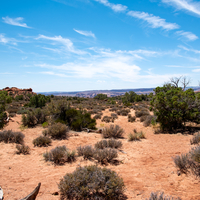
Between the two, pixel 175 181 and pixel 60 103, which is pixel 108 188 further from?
pixel 60 103

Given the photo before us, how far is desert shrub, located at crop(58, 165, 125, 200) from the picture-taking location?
3229mm

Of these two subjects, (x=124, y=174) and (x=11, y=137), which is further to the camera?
(x=11, y=137)

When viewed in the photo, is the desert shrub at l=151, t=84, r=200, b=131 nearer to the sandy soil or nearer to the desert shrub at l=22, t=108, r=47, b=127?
the sandy soil

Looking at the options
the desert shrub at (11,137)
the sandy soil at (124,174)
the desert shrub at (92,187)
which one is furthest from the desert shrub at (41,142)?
the desert shrub at (92,187)

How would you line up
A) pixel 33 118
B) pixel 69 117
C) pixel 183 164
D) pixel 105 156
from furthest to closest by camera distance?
1. pixel 33 118
2. pixel 69 117
3. pixel 105 156
4. pixel 183 164

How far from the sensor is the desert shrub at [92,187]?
323 cm

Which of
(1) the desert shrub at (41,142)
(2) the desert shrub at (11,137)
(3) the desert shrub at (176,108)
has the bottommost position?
(1) the desert shrub at (41,142)

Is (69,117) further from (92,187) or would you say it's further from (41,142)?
(92,187)

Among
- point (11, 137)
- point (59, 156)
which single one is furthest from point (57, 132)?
point (59, 156)

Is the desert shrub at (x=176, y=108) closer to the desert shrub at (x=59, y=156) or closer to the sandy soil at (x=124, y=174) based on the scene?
the sandy soil at (x=124, y=174)

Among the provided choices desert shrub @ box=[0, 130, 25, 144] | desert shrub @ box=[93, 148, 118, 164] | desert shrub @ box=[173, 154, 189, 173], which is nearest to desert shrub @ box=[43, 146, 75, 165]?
desert shrub @ box=[93, 148, 118, 164]

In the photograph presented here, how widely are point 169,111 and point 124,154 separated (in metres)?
5.76

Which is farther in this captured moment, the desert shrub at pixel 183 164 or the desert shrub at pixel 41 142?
the desert shrub at pixel 41 142

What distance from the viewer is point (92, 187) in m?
3.27
